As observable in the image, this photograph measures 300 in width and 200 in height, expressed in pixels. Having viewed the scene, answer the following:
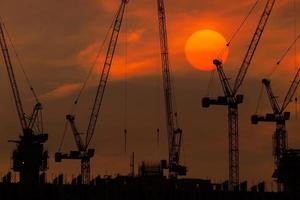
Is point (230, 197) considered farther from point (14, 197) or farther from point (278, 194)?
point (14, 197)

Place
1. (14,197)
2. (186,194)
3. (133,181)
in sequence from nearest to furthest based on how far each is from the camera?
(14,197) < (186,194) < (133,181)

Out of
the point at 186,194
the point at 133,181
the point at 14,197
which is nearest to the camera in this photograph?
the point at 14,197

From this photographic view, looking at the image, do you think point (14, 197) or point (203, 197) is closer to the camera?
point (14, 197)

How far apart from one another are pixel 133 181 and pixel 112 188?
42195 mm

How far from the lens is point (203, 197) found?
14975 centimetres

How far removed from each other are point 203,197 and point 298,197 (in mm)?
18008

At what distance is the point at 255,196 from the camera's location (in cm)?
15338

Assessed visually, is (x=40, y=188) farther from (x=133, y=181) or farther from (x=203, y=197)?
(x=133, y=181)

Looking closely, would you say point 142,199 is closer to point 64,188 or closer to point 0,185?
point 64,188

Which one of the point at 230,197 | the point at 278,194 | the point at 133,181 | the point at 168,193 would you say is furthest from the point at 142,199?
the point at 133,181

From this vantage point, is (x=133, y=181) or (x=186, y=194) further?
(x=133, y=181)

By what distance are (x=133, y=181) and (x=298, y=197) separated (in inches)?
1941

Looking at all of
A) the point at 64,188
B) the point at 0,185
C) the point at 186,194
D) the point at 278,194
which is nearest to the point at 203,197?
the point at 186,194

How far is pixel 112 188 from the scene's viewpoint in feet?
493
